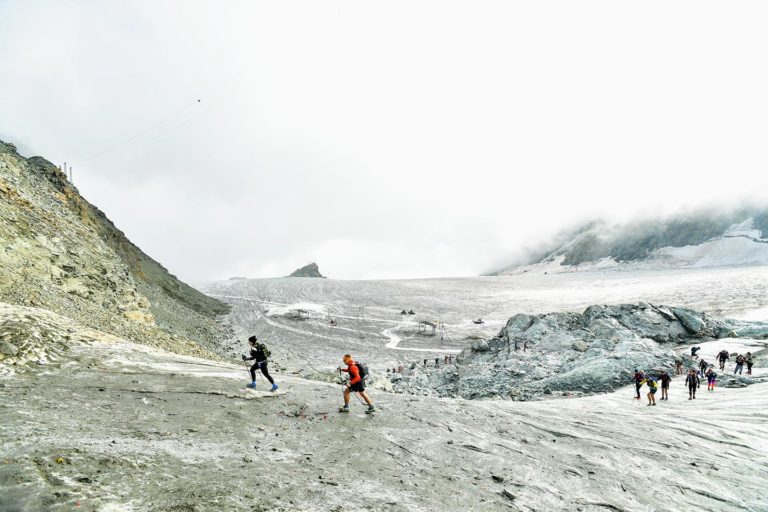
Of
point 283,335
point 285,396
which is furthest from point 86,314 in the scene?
point 283,335

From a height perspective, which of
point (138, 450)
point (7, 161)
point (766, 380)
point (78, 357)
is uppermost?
point (7, 161)

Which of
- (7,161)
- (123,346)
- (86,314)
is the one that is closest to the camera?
(123,346)

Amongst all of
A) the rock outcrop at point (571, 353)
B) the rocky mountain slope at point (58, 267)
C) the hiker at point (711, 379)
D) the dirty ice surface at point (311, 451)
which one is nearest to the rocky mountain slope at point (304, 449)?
the dirty ice surface at point (311, 451)

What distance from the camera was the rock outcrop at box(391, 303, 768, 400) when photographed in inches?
1115

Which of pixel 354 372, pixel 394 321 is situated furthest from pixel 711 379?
pixel 394 321

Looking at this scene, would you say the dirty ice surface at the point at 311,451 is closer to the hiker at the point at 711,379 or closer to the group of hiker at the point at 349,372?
the group of hiker at the point at 349,372

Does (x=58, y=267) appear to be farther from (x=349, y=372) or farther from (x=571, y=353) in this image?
(x=571, y=353)

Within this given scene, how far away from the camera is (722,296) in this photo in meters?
90.0

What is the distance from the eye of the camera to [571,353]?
1436 inches

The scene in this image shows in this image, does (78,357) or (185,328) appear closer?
(78,357)

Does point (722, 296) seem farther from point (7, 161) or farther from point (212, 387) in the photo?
point (7, 161)

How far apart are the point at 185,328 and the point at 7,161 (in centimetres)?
2492

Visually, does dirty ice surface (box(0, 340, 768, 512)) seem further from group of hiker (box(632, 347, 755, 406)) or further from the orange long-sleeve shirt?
group of hiker (box(632, 347, 755, 406))

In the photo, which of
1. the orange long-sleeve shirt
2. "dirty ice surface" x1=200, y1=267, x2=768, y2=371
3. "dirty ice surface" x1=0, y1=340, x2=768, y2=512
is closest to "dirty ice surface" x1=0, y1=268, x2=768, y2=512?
"dirty ice surface" x1=0, y1=340, x2=768, y2=512
